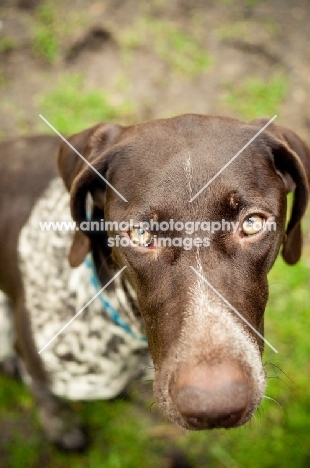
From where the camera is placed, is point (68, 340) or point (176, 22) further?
point (176, 22)

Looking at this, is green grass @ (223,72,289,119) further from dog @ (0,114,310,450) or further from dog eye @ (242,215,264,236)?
dog eye @ (242,215,264,236)

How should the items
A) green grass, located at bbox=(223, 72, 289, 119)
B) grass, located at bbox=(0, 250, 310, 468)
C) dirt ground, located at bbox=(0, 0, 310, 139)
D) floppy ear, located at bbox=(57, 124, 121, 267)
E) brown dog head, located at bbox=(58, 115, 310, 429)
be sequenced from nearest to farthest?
brown dog head, located at bbox=(58, 115, 310, 429), floppy ear, located at bbox=(57, 124, 121, 267), grass, located at bbox=(0, 250, 310, 468), green grass, located at bbox=(223, 72, 289, 119), dirt ground, located at bbox=(0, 0, 310, 139)

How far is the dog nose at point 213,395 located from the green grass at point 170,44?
4.80 metres

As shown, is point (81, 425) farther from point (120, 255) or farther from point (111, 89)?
point (111, 89)

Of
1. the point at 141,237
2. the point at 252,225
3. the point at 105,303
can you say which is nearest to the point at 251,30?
the point at 105,303

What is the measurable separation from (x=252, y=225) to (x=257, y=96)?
12.9 feet

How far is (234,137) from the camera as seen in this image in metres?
2.71

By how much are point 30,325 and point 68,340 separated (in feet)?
1.01

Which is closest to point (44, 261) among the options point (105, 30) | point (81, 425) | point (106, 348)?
point (106, 348)

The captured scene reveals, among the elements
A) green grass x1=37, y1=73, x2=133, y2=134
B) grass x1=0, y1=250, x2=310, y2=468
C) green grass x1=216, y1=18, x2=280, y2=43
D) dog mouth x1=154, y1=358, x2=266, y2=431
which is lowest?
grass x1=0, y1=250, x2=310, y2=468

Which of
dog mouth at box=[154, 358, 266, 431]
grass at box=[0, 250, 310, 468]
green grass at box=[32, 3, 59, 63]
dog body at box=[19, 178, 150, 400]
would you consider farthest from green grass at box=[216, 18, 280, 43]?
dog mouth at box=[154, 358, 266, 431]

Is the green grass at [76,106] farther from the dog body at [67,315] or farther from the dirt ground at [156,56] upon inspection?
the dog body at [67,315]

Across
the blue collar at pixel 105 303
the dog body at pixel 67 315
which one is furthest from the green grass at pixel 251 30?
the blue collar at pixel 105 303

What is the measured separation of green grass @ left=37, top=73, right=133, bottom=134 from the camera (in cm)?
599
